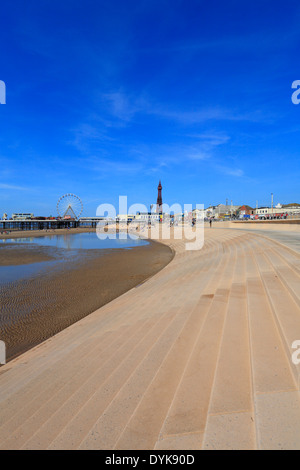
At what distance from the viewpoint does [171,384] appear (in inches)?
95.7

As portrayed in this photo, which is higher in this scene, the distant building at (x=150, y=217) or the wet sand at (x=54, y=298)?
the distant building at (x=150, y=217)

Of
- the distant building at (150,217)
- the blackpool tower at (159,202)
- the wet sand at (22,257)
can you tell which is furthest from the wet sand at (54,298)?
the blackpool tower at (159,202)

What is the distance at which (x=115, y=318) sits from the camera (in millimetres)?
5387

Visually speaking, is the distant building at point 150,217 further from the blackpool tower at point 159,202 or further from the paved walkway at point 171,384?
the paved walkway at point 171,384

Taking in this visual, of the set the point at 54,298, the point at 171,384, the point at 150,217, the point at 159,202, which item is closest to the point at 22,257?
the point at 54,298

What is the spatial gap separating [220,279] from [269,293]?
7.50 ft

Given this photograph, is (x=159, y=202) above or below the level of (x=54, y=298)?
above

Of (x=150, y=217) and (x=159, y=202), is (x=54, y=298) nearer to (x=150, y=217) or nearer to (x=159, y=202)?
(x=150, y=217)

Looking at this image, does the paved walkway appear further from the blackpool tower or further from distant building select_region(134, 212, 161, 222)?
the blackpool tower

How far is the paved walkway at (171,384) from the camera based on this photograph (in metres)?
1.81

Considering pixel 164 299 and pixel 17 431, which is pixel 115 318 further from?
pixel 17 431

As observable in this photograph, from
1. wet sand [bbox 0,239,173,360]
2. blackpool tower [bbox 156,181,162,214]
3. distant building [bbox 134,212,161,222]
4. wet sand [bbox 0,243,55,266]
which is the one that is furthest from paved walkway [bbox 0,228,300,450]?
blackpool tower [bbox 156,181,162,214]

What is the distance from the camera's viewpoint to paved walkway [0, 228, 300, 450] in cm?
181
